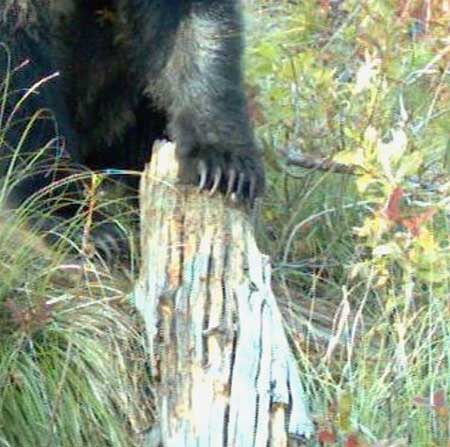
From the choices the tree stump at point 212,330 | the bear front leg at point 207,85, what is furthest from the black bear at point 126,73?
the tree stump at point 212,330

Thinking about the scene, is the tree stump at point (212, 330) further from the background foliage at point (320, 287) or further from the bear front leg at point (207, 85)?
the bear front leg at point (207, 85)

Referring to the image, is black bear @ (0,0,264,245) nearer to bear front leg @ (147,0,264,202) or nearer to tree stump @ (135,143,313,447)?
bear front leg @ (147,0,264,202)

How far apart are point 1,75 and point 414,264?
1216 millimetres

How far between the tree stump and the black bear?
1.10 feet

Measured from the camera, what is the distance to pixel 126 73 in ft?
14.3

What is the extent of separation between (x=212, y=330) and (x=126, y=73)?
3.91ft

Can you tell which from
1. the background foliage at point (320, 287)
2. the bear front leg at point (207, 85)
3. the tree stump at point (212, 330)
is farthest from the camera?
the bear front leg at point (207, 85)

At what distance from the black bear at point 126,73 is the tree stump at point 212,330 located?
13.2 inches

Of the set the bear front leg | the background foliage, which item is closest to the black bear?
the bear front leg

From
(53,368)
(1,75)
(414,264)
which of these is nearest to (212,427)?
(53,368)

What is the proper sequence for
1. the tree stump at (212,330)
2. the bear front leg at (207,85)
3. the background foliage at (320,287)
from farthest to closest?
the bear front leg at (207,85) → the background foliage at (320,287) → the tree stump at (212,330)

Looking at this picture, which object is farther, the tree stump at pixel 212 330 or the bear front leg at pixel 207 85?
the bear front leg at pixel 207 85

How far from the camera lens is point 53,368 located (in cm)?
353

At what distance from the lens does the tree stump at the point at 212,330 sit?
10.9 ft
